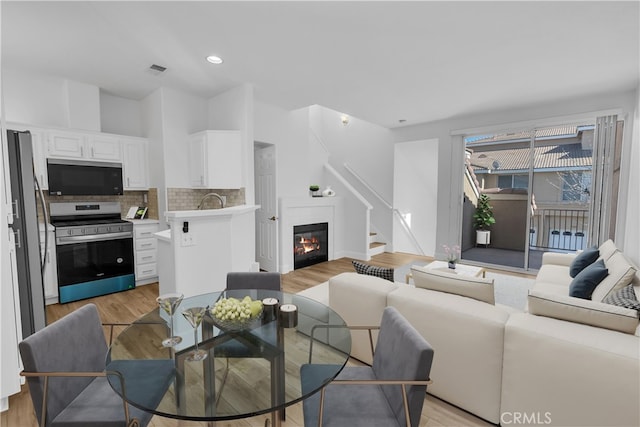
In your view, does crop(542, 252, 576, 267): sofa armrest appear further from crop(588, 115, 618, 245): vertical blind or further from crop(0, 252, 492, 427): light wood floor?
crop(0, 252, 492, 427): light wood floor

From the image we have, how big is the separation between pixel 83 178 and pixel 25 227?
2.23 m

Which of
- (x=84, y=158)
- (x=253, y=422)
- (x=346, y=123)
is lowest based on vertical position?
(x=253, y=422)

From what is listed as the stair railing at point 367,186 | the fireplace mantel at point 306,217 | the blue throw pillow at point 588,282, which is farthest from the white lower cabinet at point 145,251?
the blue throw pillow at point 588,282

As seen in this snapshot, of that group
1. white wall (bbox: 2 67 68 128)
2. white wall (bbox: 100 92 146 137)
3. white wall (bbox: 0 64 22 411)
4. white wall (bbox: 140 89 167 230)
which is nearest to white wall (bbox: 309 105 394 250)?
white wall (bbox: 140 89 167 230)

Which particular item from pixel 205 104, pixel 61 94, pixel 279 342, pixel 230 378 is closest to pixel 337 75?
pixel 205 104

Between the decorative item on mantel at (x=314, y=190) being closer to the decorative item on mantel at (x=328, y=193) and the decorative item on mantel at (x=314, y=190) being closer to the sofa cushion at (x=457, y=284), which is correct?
the decorative item on mantel at (x=328, y=193)

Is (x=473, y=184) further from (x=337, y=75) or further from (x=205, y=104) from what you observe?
(x=205, y=104)

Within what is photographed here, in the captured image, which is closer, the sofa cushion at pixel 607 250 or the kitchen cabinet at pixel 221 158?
the sofa cushion at pixel 607 250

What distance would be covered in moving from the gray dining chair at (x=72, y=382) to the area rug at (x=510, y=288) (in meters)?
3.64

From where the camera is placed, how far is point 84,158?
4055 mm

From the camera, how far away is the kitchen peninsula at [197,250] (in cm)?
289

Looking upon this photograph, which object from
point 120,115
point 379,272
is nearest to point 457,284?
point 379,272

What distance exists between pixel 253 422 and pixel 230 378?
0.82 meters

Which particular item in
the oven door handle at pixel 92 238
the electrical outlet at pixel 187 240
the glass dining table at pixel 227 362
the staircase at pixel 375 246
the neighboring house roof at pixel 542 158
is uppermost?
the neighboring house roof at pixel 542 158
